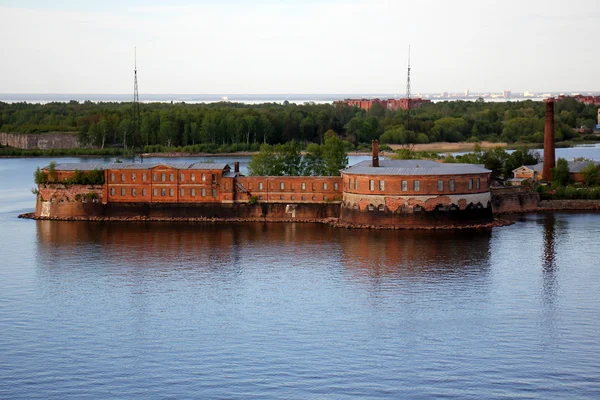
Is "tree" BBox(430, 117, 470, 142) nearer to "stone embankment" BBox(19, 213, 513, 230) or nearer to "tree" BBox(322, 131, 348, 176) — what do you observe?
"tree" BBox(322, 131, 348, 176)

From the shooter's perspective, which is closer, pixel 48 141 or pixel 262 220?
pixel 262 220

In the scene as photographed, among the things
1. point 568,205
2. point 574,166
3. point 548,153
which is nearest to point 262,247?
point 568,205

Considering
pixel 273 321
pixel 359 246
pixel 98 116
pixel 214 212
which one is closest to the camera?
pixel 273 321

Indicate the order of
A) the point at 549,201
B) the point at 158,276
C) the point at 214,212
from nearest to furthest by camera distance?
the point at 158,276 → the point at 214,212 → the point at 549,201

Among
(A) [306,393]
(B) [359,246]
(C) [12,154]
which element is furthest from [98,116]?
(A) [306,393]

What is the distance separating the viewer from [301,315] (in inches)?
1270

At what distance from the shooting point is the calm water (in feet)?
84.8

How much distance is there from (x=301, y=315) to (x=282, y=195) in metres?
22.3

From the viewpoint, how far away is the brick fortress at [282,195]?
5069cm

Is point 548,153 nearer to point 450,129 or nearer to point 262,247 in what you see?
point 262,247

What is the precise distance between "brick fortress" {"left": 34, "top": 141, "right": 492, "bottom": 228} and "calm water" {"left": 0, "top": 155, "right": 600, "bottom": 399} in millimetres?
2062

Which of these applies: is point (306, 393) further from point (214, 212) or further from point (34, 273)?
point (214, 212)

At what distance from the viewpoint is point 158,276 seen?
38906 mm

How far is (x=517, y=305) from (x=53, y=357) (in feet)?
47.7
